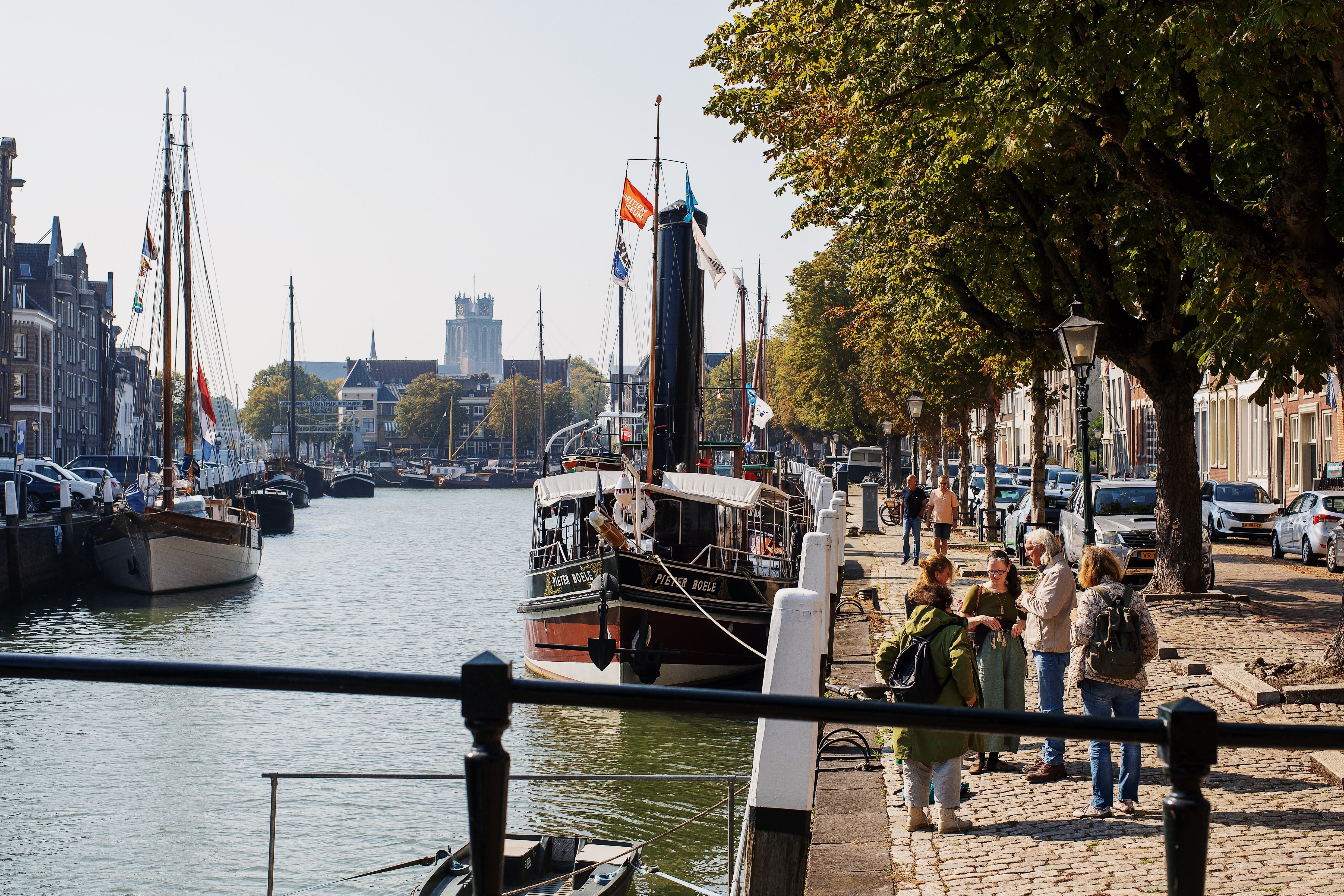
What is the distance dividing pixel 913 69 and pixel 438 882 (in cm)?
993

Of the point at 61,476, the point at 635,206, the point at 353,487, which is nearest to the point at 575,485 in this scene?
the point at 635,206

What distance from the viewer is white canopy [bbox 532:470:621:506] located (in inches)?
748

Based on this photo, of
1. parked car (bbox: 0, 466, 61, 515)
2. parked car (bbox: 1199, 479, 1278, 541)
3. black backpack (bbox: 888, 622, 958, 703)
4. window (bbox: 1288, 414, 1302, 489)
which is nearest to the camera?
black backpack (bbox: 888, 622, 958, 703)

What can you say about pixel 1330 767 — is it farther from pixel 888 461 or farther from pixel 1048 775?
pixel 888 461

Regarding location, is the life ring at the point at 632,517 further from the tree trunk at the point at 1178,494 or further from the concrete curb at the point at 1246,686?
the concrete curb at the point at 1246,686

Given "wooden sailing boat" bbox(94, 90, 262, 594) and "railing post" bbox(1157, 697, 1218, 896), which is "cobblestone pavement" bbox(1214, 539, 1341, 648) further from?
"wooden sailing boat" bbox(94, 90, 262, 594)

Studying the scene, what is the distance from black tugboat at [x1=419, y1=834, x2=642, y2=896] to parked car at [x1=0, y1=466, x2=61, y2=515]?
35374 mm

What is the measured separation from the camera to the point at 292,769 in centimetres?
1575

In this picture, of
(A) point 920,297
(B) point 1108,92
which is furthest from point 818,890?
(A) point 920,297

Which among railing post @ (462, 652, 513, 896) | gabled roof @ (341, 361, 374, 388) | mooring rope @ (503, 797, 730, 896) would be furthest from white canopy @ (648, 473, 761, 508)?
gabled roof @ (341, 361, 374, 388)

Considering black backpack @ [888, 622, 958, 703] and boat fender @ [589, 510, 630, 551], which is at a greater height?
boat fender @ [589, 510, 630, 551]

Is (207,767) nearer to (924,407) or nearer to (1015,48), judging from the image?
(1015,48)

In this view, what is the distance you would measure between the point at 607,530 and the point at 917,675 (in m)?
9.62

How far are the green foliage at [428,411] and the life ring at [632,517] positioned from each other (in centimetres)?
14370
